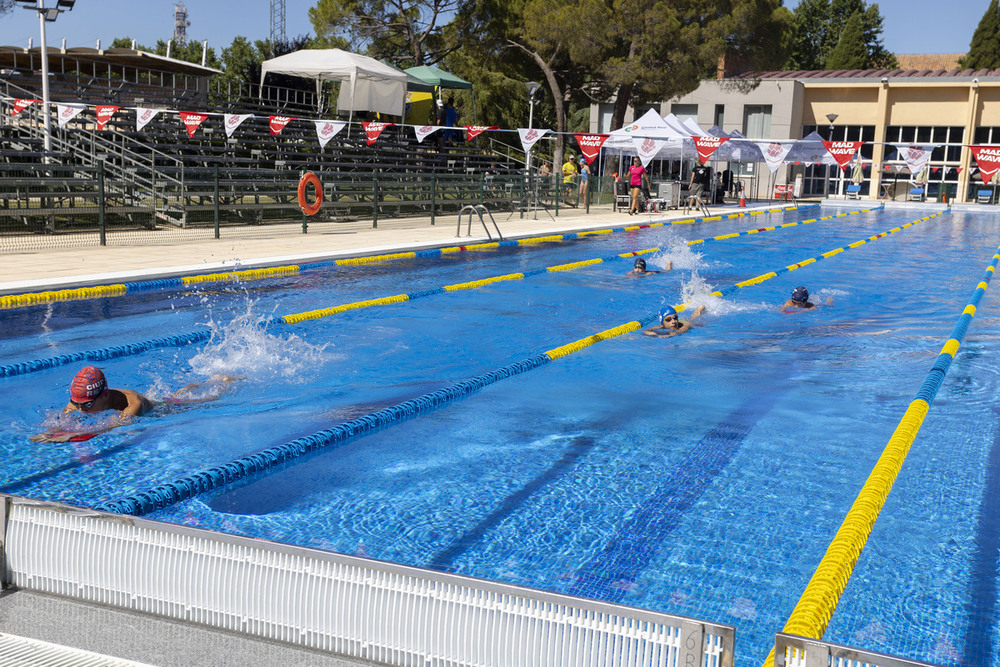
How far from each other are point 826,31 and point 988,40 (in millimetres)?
14278

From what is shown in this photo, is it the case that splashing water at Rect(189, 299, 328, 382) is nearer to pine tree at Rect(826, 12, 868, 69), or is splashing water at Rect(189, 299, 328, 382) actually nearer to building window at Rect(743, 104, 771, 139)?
building window at Rect(743, 104, 771, 139)

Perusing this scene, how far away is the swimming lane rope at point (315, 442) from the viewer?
4422 millimetres

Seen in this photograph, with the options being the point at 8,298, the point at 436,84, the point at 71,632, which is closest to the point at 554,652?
the point at 71,632

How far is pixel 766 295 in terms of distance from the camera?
39.9 ft

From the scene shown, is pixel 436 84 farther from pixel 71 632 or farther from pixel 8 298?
pixel 71 632

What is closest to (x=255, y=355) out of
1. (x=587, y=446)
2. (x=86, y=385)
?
(x=86, y=385)

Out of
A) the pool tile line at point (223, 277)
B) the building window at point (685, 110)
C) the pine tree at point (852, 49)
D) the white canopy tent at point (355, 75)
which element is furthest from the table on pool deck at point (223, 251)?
the pine tree at point (852, 49)

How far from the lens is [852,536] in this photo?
3.62 metres

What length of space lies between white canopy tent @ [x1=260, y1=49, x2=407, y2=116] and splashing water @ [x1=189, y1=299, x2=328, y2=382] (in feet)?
49.8

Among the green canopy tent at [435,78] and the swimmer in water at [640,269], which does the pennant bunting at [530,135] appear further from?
the swimmer in water at [640,269]

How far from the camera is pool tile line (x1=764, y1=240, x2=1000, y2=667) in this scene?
2932 mm

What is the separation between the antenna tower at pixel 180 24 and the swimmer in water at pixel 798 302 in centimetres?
7023

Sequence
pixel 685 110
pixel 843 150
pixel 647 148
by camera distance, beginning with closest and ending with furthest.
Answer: pixel 843 150, pixel 647 148, pixel 685 110

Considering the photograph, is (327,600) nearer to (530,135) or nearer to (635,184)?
(530,135)
